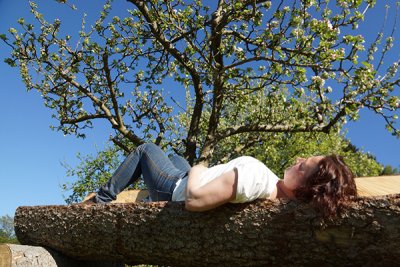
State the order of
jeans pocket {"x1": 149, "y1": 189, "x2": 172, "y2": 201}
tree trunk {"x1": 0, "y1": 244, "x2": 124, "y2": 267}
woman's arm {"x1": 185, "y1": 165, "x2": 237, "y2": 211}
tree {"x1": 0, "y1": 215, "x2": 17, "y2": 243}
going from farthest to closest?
tree {"x1": 0, "y1": 215, "x2": 17, "y2": 243}
jeans pocket {"x1": 149, "y1": 189, "x2": 172, "y2": 201}
tree trunk {"x1": 0, "y1": 244, "x2": 124, "y2": 267}
woman's arm {"x1": 185, "y1": 165, "x2": 237, "y2": 211}

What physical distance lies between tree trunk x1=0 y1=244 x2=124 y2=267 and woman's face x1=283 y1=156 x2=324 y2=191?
2361mm

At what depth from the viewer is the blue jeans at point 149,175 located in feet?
14.6

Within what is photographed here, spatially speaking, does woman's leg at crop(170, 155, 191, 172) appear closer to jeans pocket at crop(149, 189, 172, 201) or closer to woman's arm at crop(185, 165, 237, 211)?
jeans pocket at crop(149, 189, 172, 201)

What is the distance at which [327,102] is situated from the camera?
950 cm

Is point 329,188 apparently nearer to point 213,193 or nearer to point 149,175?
point 213,193

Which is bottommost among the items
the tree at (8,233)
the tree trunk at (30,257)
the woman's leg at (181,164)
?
the tree at (8,233)

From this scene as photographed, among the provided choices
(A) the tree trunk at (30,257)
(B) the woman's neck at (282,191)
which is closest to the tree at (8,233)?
(A) the tree trunk at (30,257)

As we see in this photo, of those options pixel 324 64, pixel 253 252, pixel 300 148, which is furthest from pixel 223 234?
pixel 300 148

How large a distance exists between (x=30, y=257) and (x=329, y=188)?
9.02 ft

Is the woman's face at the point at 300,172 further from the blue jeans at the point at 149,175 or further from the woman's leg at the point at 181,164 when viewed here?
the woman's leg at the point at 181,164

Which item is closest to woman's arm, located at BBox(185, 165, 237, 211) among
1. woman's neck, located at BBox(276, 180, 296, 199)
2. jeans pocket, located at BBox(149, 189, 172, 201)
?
woman's neck, located at BBox(276, 180, 296, 199)

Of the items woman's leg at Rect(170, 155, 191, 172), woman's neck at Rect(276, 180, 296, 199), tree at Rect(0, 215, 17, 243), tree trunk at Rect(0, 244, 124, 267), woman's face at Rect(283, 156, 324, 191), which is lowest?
tree at Rect(0, 215, 17, 243)

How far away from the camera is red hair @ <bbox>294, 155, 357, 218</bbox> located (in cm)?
326

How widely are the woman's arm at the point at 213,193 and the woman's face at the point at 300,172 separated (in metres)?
0.52
